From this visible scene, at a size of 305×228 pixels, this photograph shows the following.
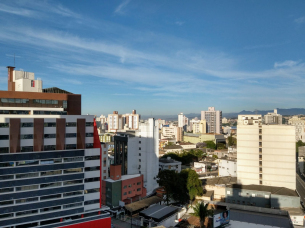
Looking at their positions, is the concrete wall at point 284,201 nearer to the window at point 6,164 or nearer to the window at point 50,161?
the window at point 50,161

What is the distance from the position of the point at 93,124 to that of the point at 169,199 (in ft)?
53.7

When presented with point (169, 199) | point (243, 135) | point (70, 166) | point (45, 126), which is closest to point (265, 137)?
point (243, 135)

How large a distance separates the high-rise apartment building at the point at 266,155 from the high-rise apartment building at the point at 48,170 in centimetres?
2175

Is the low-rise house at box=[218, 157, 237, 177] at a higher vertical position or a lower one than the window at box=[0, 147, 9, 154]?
lower

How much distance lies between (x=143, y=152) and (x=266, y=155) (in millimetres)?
18393

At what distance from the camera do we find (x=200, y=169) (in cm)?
5350

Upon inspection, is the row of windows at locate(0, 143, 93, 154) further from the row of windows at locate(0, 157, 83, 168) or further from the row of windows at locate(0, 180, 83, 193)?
the row of windows at locate(0, 180, 83, 193)

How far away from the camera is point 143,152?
131ft

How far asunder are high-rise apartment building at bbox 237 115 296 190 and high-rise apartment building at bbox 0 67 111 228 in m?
21.8

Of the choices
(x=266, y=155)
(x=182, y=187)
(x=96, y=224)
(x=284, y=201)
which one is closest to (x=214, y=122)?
(x=266, y=155)

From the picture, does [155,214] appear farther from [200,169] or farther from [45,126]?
[200,169]

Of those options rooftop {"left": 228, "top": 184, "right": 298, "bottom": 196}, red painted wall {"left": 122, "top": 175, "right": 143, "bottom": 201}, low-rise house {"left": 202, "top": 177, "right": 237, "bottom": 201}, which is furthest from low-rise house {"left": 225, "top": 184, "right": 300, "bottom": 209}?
red painted wall {"left": 122, "top": 175, "right": 143, "bottom": 201}

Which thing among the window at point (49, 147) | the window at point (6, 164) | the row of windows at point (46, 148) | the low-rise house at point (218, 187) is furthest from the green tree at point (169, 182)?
the window at point (6, 164)

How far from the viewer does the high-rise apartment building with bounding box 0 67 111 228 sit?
19.9m
